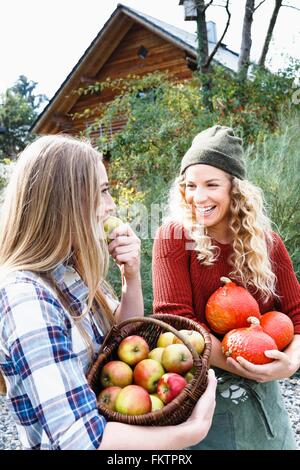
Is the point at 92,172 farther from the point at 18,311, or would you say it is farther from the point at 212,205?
the point at 212,205

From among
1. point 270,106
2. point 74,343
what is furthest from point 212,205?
point 270,106

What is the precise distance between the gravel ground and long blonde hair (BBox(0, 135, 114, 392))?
2792mm

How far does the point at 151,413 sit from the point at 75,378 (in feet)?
0.76

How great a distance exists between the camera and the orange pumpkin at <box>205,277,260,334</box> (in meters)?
1.78

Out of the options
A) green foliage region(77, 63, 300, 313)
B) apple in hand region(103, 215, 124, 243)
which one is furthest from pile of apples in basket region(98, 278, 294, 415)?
green foliage region(77, 63, 300, 313)

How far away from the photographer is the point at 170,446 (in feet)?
4.06

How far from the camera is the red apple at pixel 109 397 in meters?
1.35

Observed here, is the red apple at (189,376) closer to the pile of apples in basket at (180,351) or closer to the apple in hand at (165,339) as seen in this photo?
the pile of apples in basket at (180,351)

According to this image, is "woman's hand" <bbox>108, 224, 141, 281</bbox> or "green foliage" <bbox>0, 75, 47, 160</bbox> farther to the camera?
"green foliage" <bbox>0, 75, 47, 160</bbox>

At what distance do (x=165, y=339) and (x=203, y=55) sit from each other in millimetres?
7784

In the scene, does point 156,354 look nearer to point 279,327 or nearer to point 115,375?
point 115,375

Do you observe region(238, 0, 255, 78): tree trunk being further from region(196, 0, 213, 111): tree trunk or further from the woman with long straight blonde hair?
the woman with long straight blonde hair
